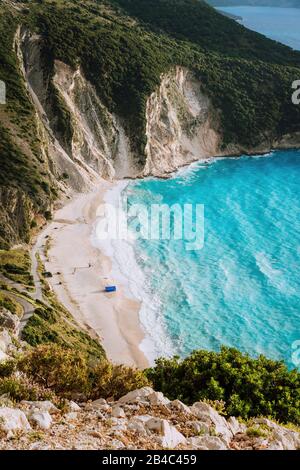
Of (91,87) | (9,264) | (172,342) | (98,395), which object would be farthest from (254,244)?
(98,395)

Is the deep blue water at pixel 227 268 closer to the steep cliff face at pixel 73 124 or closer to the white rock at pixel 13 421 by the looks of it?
the steep cliff face at pixel 73 124

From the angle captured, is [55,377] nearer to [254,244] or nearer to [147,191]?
[254,244]

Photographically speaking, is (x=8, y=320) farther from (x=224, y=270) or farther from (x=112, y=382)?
(x=224, y=270)

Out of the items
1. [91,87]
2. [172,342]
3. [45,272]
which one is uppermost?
[91,87]

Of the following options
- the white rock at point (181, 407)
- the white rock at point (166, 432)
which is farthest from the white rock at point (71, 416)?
the white rock at point (181, 407)

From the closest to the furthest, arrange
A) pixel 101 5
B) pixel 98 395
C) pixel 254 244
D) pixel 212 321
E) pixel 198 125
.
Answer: pixel 98 395 → pixel 212 321 → pixel 254 244 → pixel 198 125 → pixel 101 5

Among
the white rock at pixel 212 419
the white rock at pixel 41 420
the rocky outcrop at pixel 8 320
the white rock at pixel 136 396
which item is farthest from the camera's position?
the rocky outcrop at pixel 8 320
